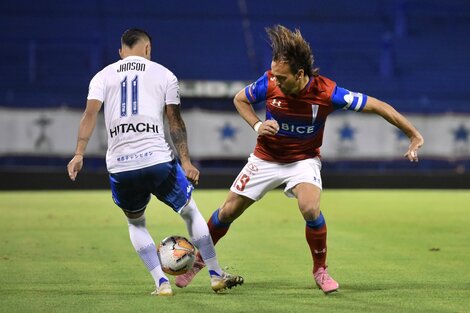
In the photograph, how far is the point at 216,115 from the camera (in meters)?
24.6

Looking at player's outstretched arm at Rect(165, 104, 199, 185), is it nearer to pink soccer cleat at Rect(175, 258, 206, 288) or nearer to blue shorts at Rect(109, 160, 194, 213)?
blue shorts at Rect(109, 160, 194, 213)

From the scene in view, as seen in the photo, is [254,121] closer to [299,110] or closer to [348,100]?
[299,110]

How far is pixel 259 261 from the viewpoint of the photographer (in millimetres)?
10023

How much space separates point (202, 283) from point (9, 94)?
54.6ft

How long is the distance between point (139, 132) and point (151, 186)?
411mm

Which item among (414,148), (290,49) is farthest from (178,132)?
(414,148)

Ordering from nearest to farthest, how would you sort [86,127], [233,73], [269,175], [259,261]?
[86,127] → [269,175] → [259,261] → [233,73]

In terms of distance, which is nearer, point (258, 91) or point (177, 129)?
point (177, 129)

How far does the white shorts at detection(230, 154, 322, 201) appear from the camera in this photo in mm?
8266

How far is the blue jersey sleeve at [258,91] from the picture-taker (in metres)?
8.22

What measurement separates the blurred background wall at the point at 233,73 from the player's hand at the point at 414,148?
16.5m

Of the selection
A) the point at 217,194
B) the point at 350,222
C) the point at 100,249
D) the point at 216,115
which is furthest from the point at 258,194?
the point at 216,115

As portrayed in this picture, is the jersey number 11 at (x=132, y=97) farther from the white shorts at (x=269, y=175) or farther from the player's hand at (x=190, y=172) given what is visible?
the white shorts at (x=269, y=175)

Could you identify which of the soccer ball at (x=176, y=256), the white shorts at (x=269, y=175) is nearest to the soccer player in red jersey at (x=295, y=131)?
the white shorts at (x=269, y=175)
